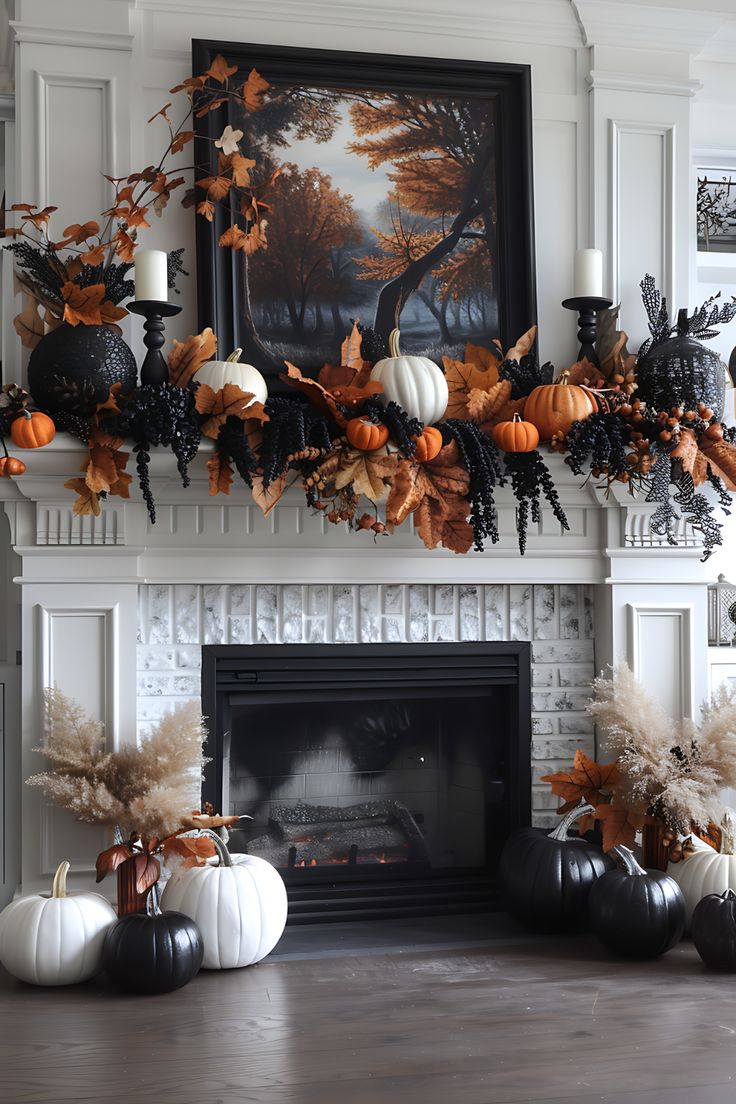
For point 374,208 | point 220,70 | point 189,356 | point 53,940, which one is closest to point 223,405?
point 189,356

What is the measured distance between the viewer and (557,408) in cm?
266

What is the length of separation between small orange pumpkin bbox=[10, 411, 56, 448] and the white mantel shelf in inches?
1.7

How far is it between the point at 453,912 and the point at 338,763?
0.55 meters

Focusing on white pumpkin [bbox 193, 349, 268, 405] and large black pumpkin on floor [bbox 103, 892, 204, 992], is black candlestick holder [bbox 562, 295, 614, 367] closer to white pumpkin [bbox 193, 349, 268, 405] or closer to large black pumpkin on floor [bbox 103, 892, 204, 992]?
white pumpkin [bbox 193, 349, 268, 405]

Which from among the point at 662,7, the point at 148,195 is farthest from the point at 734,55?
the point at 148,195

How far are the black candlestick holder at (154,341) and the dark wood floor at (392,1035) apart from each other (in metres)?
1.47

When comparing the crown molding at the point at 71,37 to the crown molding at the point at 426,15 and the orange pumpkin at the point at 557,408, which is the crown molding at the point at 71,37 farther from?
the orange pumpkin at the point at 557,408

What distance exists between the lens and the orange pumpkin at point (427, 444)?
256cm

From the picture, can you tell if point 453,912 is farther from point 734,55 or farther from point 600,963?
point 734,55

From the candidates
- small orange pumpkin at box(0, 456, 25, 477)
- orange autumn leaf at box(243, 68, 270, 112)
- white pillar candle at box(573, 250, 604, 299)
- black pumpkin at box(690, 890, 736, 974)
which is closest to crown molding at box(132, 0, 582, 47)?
orange autumn leaf at box(243, 68, 270, 112)

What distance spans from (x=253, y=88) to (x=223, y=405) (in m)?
0.88

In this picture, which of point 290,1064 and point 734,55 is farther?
point 734,55

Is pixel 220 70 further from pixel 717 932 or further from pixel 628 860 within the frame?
pixel 717 932

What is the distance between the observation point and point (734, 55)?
323cm
